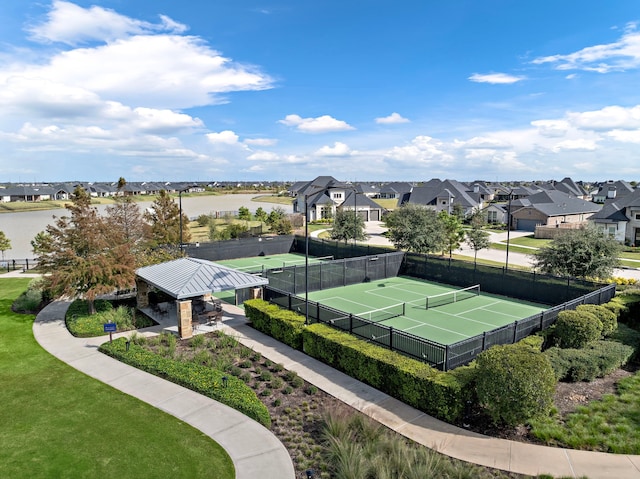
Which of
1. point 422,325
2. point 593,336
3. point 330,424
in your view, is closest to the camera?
point 330,424

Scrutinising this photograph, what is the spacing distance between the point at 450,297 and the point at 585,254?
800cm

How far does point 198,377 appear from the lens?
13539 millimetres

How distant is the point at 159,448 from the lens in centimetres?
1010

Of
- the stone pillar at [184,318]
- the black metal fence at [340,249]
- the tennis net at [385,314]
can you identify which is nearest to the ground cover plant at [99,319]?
the stone pillar at [184,318]

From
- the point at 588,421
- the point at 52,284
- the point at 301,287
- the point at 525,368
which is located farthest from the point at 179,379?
the point at 301,287

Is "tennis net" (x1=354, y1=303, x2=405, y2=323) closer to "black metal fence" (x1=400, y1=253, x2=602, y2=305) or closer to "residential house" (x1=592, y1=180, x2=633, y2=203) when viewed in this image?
"black metal fence" (x1=400, y1=253, x2=602, y2=305)

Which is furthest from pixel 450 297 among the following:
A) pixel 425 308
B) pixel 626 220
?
pixel 626 220

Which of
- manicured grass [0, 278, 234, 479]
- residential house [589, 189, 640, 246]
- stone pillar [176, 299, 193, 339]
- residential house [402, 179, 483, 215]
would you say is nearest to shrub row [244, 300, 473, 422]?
stone pillar [176, 299, 193, 339]

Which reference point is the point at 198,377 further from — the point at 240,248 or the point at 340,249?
the point at 240,248

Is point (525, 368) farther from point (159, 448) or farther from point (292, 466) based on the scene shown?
point (159, 448)

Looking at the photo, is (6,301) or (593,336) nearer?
(593,336)

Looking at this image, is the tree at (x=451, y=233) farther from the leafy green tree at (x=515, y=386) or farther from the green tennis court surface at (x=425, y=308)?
the leafy green tree at (x=515, y=386)

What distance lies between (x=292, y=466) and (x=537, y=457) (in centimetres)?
567

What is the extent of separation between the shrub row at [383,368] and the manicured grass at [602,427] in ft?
6.99
